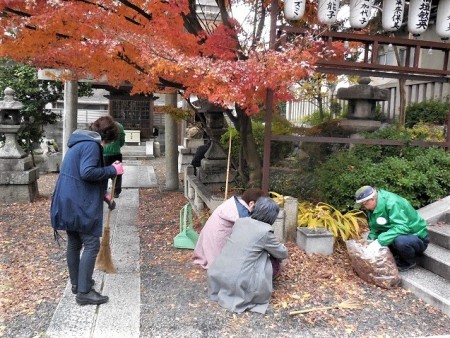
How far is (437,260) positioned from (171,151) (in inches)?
291

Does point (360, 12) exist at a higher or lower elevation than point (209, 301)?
higher

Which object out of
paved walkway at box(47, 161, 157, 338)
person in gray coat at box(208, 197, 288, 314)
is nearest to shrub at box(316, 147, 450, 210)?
person in gray coat at box(208, 197, 288, 314)

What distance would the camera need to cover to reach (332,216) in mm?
5887

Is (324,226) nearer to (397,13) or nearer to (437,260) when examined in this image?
(437,260)

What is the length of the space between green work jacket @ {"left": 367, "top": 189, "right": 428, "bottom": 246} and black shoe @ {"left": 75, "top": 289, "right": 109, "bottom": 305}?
3.06 m

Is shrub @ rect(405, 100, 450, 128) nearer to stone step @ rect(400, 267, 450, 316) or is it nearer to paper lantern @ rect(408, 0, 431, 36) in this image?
paper lantern @ rect(408, 0, 431, 36)

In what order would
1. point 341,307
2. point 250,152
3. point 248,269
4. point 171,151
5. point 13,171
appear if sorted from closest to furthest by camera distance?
point 248,269 → point 341,307 → point 250,152 → point 13,171 → point 171,151

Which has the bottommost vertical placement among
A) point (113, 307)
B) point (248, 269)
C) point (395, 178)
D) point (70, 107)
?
point (113, 307)

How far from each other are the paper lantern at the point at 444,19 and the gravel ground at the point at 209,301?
3.58 m

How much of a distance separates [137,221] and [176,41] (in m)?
3.33

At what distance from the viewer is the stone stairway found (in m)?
4.13

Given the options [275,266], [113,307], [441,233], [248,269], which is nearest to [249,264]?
[248,269]

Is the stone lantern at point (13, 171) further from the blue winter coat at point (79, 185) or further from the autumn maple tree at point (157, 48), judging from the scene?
the blue winter coat at point (79, 185)

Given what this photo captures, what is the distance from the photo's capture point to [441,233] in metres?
5.10
